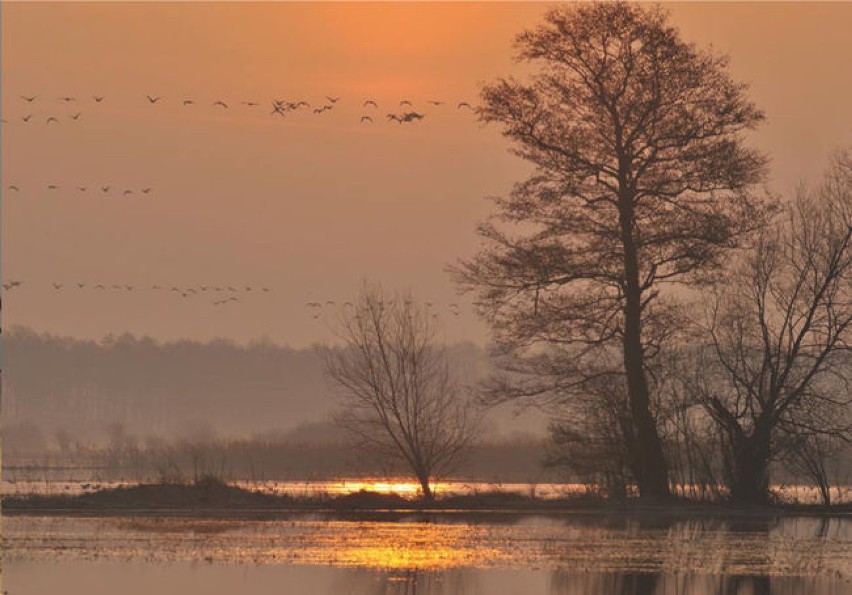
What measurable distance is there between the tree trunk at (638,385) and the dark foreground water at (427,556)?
3.60 m

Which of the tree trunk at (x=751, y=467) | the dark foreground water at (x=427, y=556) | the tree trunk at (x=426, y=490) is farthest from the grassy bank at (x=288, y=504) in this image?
the dark foreground water at (x=427, y=556)

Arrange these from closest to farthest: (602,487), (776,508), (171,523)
Answer: (171,523), (776,508), (602,487)

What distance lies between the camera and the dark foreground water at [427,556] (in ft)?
88.0

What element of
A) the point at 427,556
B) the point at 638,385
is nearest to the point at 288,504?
the point at 638,385

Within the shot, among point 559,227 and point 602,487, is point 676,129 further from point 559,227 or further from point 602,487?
point 602,487

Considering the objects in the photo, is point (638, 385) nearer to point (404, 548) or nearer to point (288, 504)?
point (288, 504)

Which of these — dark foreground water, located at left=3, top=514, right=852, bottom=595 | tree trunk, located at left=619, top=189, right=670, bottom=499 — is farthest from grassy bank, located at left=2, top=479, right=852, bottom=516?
dark foreground water, located at left=3, top=514, right=852, bottom=595

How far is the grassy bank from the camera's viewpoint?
43.1 meters

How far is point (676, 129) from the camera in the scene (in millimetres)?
44812

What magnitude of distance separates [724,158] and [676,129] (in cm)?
141

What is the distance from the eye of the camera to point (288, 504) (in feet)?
145

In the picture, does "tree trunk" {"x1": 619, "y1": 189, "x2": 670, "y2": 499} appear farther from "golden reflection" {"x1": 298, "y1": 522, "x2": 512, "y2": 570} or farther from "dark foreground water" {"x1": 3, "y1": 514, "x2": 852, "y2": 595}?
"golden reflection" {"x1": 298, "y1": 522, "x2": 512, "y2": 570}

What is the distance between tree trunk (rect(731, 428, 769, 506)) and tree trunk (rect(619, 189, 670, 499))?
1800 mm

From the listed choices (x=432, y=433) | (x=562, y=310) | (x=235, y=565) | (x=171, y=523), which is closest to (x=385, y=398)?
(x=432, y=433)
